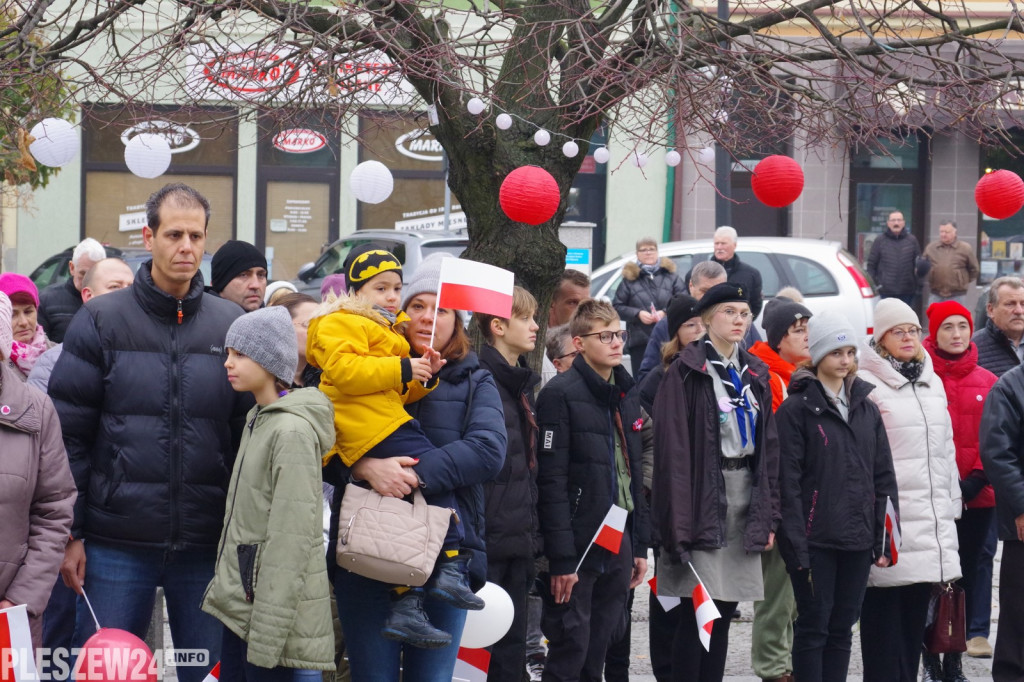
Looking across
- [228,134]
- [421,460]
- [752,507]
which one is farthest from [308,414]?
[228,134]

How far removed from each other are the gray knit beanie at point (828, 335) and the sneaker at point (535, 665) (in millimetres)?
2047

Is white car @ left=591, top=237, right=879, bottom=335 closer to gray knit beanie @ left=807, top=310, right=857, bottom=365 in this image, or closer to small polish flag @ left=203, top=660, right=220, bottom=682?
gray knit beanie @ left=807, top=310, right=857, bottom=365

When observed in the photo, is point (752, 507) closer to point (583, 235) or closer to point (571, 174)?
point (571, 174)

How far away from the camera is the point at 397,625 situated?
171 inches

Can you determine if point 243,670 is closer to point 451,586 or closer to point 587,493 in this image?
point 451,586

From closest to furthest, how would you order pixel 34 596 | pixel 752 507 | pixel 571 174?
1. pixel 34 596
2. pixel 752 507
3. pixel 571 174

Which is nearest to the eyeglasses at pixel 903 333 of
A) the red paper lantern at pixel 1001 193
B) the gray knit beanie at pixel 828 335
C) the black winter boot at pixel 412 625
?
the gray knit beanie at pixel 828 335

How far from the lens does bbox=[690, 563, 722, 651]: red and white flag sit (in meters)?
5.47

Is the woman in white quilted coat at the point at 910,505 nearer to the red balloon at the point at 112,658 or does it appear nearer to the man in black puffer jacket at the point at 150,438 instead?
the man in black puffer jacket at the point at 150,438

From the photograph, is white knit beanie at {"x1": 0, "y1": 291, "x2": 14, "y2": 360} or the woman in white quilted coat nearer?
white knit beanie at {"x1": 0, "y1": 291, "x2": 14, "y2": 360}

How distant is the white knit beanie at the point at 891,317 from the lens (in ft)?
20.8

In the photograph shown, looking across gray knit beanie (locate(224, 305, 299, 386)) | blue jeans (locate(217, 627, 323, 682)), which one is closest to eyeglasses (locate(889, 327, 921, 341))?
gray knit beanie (locate(224, 305, 299, 386))

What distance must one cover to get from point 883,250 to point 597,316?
12.1 m

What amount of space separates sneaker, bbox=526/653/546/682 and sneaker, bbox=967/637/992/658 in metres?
2.40
